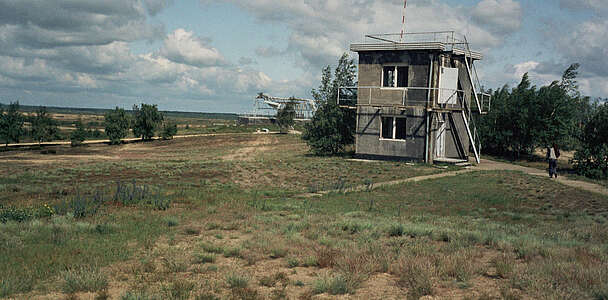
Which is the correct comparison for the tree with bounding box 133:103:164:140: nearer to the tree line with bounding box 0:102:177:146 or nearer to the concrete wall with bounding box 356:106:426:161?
the tree line with bounding box 0:102:177:146

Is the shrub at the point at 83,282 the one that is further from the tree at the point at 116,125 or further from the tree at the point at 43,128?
the tree at the point at 43,128

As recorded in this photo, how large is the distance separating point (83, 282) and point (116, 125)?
5305cm

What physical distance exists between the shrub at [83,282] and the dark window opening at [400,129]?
946 inches

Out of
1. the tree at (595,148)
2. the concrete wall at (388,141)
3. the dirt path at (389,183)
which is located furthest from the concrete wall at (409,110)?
the tree at (595,148)

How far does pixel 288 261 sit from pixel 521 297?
12.0 ft

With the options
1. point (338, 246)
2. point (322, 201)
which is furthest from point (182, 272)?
point (322, 201)

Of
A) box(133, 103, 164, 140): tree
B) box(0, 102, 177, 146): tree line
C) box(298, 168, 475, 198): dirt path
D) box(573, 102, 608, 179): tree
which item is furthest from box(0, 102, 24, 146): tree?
box(573, 102, 608, 179): tree

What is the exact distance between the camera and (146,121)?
199 feet

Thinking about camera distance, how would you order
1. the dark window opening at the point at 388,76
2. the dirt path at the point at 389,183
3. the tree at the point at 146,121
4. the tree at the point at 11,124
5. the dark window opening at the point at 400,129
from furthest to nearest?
the tree at the point at 146,121
the tree at the point at 11,124
the dark window opening at the point at 400,129
the dark window opening at the point at 388,76
the dirt path at the point at 389,183

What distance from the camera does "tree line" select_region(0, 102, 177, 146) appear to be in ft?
169

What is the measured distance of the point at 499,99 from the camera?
128 feet

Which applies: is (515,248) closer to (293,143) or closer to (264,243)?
(264,243)

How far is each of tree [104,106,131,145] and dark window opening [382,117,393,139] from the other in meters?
37.2

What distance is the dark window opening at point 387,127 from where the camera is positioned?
2945 cm
